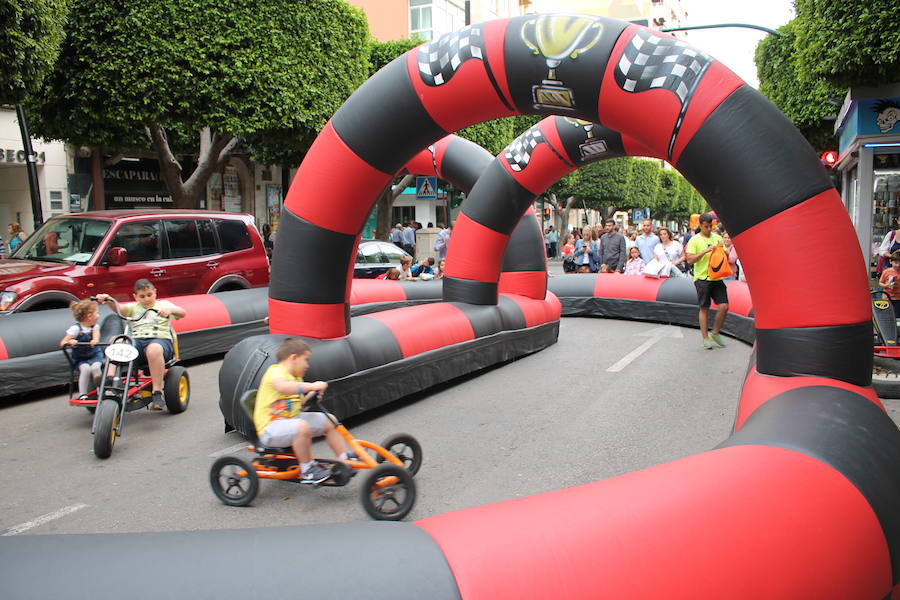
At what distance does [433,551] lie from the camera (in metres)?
2.29

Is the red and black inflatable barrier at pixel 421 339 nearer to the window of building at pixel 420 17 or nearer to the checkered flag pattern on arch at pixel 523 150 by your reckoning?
the checkered flag pattern on arch at pixel 523 150

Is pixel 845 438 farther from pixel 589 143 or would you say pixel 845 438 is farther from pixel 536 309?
pixel 536 309

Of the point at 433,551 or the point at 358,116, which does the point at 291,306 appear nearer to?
the point at 358,116

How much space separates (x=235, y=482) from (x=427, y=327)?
3.31 meters

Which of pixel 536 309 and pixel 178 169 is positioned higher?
pixel 178 169

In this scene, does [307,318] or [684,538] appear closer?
[684,538]

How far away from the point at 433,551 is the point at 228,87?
14.0 m

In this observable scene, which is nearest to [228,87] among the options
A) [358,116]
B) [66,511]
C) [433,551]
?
[358,116]

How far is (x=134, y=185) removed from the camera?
83.8 ft

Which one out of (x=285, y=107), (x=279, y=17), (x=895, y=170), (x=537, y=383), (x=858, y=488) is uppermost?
(x=279, y=17)

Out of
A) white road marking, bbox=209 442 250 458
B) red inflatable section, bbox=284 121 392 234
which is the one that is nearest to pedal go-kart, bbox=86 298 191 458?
white road marking, bbox=209 442 250 458

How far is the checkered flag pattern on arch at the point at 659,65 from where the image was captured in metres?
4.89

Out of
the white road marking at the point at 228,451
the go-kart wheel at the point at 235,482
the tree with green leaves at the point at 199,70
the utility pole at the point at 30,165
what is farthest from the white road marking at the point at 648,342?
the utility pole at the point at 30,165

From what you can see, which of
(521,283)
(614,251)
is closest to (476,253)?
(521,283)
